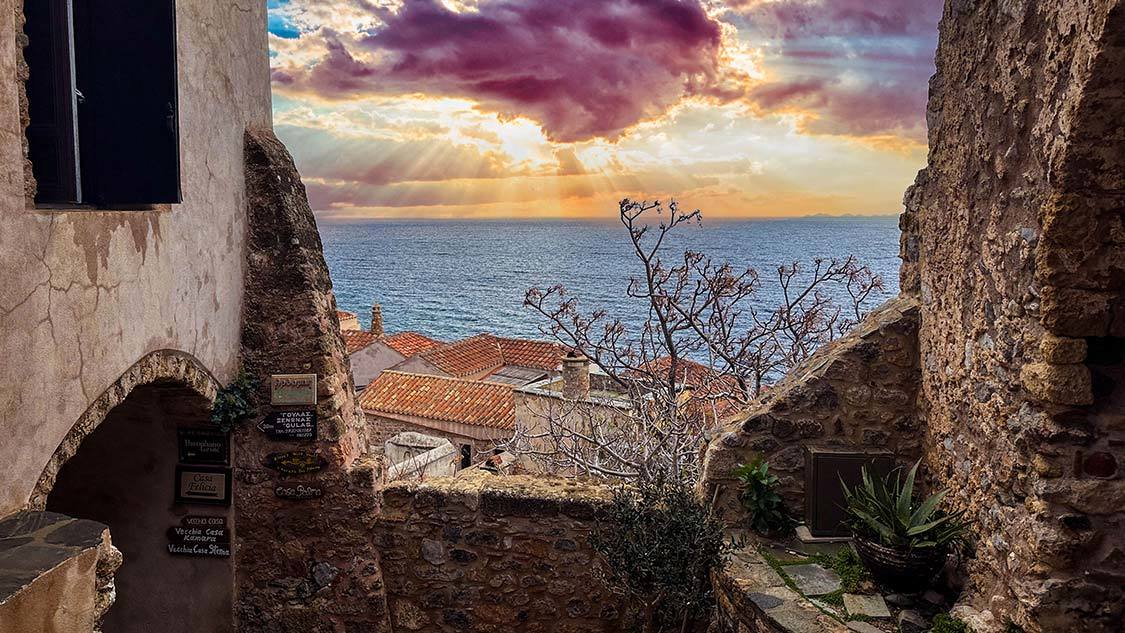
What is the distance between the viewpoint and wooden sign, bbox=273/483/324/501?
221 inches

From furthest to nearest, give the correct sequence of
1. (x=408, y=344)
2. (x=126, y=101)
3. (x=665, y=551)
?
(x=408, y=344) → (x=665, y=551) → (x=126, y=101)

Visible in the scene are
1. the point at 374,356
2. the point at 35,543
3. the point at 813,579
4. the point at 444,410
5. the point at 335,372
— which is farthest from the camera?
the point at 374,356

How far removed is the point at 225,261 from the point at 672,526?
351 cm

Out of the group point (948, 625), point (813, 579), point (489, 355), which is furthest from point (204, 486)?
point (489, 355)

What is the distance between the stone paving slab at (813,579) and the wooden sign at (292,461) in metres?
3.42

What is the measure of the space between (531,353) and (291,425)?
22453mm

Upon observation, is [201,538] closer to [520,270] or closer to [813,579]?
[813,579]

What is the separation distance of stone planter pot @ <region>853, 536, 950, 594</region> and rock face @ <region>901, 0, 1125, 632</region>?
20 cm

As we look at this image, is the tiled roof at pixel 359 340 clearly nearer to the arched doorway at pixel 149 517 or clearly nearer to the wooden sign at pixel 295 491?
the arched doorway at pixel 149 517

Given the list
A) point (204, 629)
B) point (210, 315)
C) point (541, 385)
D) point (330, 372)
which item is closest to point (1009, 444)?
point (330, 372)

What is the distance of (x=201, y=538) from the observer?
5555mm

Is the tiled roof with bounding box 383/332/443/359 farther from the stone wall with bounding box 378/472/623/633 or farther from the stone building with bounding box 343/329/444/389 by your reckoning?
the stone wall with bounding box 378/472/623/633

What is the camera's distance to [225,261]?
5.27 meters

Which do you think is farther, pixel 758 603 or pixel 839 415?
pixel 839 415
